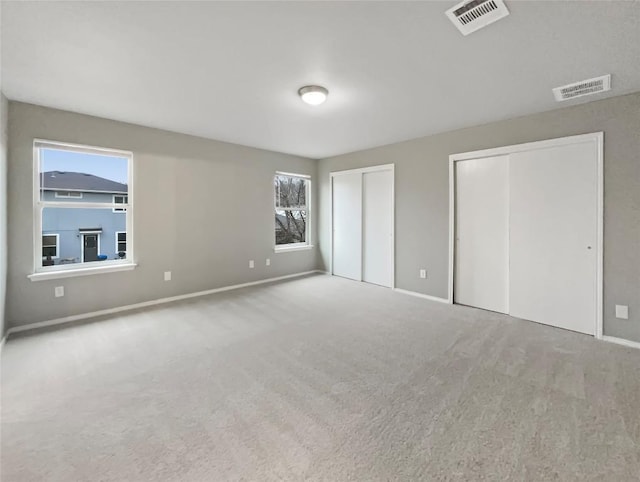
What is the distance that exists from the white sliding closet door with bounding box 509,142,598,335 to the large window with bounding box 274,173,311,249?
3.71 metres

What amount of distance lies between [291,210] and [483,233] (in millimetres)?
3459

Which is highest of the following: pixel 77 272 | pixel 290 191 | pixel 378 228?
pixel 290 191

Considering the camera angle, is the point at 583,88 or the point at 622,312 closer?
the point at 583,88

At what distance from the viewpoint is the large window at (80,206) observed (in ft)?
10.6

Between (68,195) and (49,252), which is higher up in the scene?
(68,195)

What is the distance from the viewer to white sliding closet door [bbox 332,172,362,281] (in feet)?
17.8

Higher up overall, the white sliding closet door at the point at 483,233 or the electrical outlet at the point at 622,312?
the white sliding closet door at the point at 483,233

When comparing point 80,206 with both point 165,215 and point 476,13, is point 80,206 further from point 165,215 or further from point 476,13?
point 476,13

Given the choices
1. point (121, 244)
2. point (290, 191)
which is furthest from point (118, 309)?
point (290, 191)

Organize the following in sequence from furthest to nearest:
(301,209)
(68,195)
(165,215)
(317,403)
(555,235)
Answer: (301,209)
(165,215)
(68,195)
(555,235)
(317,403)

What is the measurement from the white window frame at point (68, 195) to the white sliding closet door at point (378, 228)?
4.19 metres

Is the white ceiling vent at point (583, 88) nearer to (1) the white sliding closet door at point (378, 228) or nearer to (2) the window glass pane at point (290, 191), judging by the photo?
(1) the white sliding closet door at point (378, 228)

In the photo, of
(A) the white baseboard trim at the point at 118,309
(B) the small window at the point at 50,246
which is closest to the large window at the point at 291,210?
(A) the white baseboard trim at the point at 118,309

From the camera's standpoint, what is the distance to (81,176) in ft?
11.4
